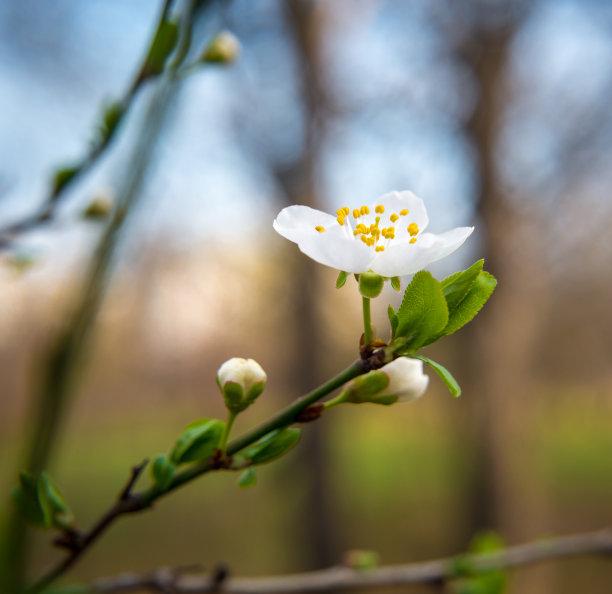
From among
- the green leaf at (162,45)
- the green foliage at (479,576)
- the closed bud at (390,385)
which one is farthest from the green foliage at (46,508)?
the green foliage at (479,576)

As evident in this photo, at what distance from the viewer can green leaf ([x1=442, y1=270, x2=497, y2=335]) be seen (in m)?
0.39

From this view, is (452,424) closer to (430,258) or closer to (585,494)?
(585,494)

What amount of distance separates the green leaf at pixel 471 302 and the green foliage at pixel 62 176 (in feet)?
1.45

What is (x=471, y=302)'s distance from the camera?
39cm

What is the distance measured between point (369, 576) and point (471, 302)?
0.60m

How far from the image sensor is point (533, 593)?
275cm

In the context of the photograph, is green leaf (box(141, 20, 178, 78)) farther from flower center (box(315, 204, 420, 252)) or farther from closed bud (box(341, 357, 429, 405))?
closed bud (box(341, 357, 429, 405))

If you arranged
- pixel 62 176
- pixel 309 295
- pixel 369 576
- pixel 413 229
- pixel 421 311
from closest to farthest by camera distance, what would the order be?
pixel 421 311 → pixel 413 229 → pixel 62 176 → pixel 369 576 → pixel 309 295

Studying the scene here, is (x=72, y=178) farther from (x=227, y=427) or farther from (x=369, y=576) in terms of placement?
(x=369, y=576)

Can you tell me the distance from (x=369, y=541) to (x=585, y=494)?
2.31m

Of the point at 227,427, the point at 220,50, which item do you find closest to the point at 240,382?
the point at 227,427

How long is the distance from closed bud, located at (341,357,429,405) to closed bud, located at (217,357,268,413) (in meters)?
0.07

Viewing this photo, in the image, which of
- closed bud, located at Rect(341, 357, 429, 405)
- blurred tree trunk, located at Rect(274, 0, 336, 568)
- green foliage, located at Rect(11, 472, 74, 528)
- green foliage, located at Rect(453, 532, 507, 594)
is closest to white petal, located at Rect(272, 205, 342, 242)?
closed bud, located at Rect(341, 357, 429, 405)

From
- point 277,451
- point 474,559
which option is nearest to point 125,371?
point 474,559
